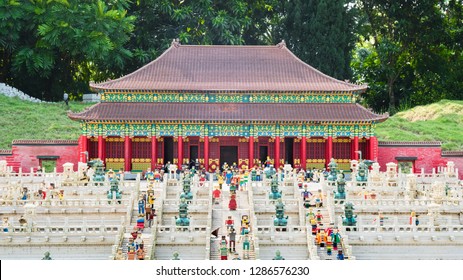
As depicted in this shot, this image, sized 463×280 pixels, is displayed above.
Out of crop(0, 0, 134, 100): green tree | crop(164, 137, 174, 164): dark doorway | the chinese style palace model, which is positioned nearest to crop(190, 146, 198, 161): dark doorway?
the chinese style palace model

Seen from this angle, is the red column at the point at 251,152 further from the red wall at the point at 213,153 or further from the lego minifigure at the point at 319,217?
the lego minifigure at the point at 319,217

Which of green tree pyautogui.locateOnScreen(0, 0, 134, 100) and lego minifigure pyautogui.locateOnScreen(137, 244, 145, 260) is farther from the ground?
green tree pyautogui.locateOnScreen(0, 0, 134, 100)

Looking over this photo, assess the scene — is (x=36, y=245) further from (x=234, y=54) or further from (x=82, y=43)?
(x=82, y=43)

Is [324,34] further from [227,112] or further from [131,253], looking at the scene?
[131,253]

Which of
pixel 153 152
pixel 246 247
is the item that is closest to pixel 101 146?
pixel 153 152

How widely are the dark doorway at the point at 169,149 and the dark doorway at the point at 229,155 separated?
12.3 ft

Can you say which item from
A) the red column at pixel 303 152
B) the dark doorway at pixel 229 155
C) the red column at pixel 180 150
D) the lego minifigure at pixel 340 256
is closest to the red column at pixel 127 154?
the red column at pixel 180 150

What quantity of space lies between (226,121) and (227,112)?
1167 mm

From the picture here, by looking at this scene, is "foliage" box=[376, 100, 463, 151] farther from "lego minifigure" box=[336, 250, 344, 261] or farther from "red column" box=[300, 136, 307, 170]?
"lego minifigure" box=[336, 250, 344, 261]

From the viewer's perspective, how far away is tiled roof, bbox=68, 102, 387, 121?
67812 millimetres

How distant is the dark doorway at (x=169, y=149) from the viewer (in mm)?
70312

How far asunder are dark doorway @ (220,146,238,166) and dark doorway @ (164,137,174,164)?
3.76 m

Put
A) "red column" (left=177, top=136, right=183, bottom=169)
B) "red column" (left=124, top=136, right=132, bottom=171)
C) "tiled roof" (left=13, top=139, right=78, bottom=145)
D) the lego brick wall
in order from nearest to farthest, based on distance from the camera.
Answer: "red column" (left=177, top=136, right=183, bottom=169)
"red column" (left=124, top=136, right=132, bottom=171)
"tiled roof" (left=13, top=139, right=78, bottom=145)
the lego brick wall

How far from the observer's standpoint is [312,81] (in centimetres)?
7112
